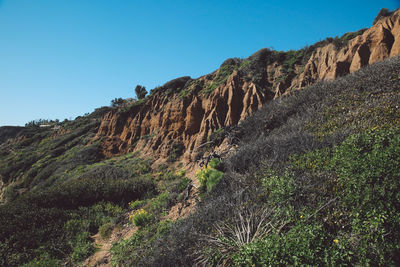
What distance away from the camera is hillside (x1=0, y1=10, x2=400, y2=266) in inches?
113

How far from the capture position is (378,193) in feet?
9.43

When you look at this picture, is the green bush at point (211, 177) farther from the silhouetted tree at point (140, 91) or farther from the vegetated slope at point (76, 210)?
the silhouetted tree at point (140, 91)

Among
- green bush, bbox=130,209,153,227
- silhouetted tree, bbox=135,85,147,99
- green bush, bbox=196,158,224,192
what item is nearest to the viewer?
green bush, bbox=196,158,224,192

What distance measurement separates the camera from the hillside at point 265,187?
2.87 m

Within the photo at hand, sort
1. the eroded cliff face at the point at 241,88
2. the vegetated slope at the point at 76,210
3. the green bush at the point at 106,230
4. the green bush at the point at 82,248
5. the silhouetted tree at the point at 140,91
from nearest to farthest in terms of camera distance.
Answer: the green bush at the point at 82,248 → the vegetated slope at the point at 76,210 → the green bush at the point at 106,230 → the eroded cliff face at the point at 241,88 → the silhouetted tree at the point at 140,91

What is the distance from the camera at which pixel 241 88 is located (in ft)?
47.2

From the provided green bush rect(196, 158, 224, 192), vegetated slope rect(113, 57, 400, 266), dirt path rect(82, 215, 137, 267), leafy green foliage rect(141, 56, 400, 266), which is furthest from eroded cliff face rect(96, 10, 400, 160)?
dirt path rect(82, 215, 137, 267)

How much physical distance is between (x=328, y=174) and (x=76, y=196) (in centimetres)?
1157

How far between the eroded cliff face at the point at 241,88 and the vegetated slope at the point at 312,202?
147 inches

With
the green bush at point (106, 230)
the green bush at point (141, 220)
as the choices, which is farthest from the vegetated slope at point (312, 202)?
the green bush at point (106, 230)

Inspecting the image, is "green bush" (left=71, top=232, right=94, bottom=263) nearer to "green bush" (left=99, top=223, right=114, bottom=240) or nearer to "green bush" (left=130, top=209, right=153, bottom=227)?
"green bush" (left=99, top=223, right=114, bottom=240)

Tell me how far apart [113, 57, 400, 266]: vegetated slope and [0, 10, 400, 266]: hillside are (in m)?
0.02

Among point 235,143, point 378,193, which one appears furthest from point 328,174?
point 235,143

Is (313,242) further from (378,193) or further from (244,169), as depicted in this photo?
(244,169)
